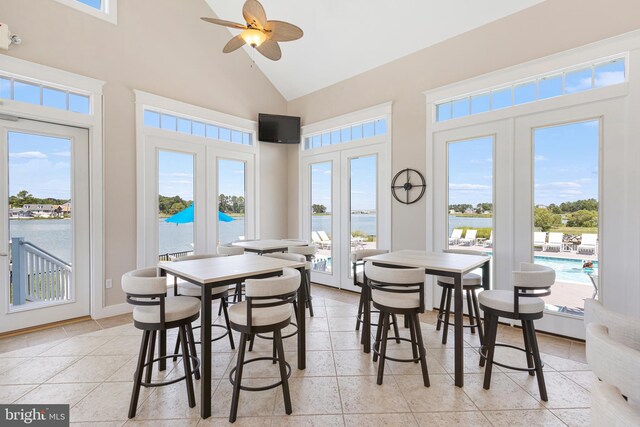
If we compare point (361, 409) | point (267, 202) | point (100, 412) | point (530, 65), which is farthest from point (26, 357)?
point (530, 65)

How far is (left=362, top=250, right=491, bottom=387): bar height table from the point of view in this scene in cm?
233

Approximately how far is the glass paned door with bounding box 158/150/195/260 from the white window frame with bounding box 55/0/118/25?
168cm

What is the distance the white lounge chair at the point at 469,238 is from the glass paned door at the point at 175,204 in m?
3.87

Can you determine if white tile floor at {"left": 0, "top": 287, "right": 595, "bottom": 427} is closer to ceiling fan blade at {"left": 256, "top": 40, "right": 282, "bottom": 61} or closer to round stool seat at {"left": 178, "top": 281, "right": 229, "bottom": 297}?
round stool seat at {"left": 178, "top": 281, "right": 229, "bottom": 297}

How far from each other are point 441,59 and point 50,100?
471 centimetres

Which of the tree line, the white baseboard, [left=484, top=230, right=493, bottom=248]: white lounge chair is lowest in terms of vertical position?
the white baseboard

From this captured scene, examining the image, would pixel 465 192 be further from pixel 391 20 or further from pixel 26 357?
pixel 26 357

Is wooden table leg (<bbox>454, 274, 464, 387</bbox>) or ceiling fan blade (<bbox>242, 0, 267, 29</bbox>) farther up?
ceiling fan blade (<bbox>242, 0, 267, 29</bbox>)

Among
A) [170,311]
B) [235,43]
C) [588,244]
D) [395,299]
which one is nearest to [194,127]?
[235,43]

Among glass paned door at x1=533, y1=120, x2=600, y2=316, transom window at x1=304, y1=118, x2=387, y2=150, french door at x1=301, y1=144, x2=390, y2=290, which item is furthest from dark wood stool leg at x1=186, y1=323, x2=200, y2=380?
transom window at x1=304, y1=118, x2=387, y2=150

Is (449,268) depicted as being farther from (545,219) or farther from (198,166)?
(198,166)

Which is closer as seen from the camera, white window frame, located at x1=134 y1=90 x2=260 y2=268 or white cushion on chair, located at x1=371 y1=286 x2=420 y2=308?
white cushion on chair, located at x1=371 y1=286 x2=420 y2=308

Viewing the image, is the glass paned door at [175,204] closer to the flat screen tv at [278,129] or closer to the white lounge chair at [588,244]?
the flat screen tv at [278,129]

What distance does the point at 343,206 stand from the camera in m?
5.20
